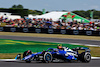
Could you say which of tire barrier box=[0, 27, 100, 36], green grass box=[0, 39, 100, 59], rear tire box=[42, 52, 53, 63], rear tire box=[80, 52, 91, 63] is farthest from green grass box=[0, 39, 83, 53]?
tire barrier box=[0, 27, 100, 36]

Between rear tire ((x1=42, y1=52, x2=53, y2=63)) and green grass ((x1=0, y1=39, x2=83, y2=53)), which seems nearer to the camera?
rear tire ((x1=42, y1=52, x2=53, y2=63))

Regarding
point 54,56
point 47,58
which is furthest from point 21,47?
point 47,58

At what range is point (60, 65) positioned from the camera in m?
10.4

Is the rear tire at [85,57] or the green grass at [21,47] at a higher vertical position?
the rear tire at [85,57]

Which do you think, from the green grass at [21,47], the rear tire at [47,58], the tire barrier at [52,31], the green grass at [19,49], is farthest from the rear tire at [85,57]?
the tire barrier at [52,31]

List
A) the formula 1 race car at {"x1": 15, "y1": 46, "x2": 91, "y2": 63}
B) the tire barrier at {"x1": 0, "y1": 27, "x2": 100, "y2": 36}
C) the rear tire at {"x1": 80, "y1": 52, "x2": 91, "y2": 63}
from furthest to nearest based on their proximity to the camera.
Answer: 1. the tire barrier at {"x1": 0, "y1": 27, "x2": 100, "y2": 36}
2. the rear tire at {"x1": 80, "y1": 52, "x2": 91, "y2": 63}
3. the formula 1 race car at {"x1": 15, "y1": 46, "x2": 91, "y2": 63}

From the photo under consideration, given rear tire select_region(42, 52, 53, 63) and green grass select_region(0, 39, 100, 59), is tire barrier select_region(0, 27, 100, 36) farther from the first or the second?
rear tire select_region(42, 52, 53, 63)

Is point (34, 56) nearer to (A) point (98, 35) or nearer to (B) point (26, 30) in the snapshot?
(A) point (98, 35)

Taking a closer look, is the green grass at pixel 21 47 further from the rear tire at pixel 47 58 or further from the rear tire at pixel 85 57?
the rear tire at pixel 85 57

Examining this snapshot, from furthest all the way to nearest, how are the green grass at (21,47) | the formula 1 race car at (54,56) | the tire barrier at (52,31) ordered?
the tire barrier at (52,31), the green grass at (21,47), the formula 1 race car at (54,56)

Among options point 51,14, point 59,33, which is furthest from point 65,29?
point 51,14

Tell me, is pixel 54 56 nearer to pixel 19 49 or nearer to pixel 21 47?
pixel 19 49

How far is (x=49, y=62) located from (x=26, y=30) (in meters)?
24.5

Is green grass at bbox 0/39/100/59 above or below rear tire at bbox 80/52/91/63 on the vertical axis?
below
